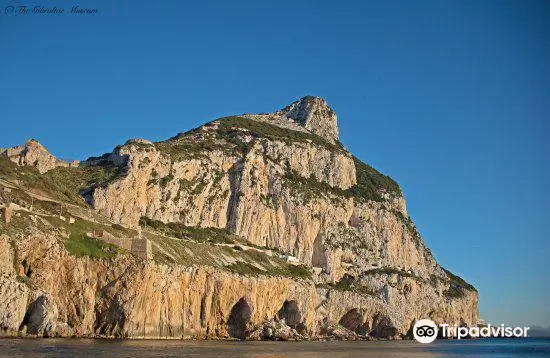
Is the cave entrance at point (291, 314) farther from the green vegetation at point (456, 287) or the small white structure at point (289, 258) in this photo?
the green vegetation at point (456, 287)

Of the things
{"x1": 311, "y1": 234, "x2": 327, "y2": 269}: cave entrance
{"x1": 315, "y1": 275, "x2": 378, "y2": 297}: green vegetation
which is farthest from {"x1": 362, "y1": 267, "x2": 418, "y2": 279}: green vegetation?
{"x1": 311, "y1": 234, "x2": 327, "y2": 269}: cave entrance

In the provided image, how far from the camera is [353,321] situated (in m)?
125

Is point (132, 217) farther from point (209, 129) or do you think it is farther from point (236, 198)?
point (209, 129)

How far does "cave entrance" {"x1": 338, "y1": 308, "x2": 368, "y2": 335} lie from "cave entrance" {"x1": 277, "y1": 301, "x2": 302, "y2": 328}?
22.8 metres

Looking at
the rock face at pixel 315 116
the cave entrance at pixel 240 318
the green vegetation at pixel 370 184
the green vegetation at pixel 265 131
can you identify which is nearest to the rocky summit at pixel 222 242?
the cave entrance at pixel 240 318

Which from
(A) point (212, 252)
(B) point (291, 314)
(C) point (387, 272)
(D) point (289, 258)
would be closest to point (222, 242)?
(A) point (212, 252)

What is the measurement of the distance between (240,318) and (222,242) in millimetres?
21322

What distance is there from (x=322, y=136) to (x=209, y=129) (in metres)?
36.9

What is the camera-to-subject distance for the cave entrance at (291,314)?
10300 cm

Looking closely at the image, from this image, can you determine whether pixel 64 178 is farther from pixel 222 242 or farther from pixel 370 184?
pixel 370 184

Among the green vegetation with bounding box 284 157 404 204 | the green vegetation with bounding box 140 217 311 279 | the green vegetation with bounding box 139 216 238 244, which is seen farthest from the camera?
the green vegetation with bounding box 284 157 404 204

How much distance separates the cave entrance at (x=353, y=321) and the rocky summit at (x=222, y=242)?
0.28m

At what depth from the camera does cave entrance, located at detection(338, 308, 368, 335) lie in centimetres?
12419

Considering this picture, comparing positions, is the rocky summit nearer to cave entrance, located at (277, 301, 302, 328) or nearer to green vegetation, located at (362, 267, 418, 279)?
cave entrance, located at (277, 301, 302, 328)
